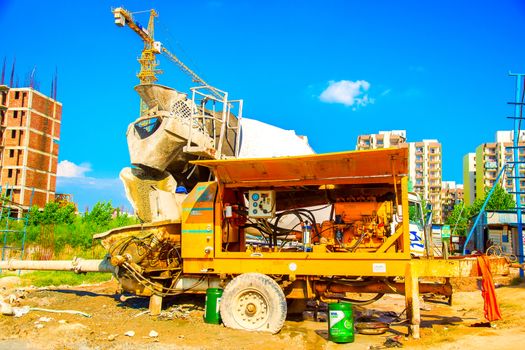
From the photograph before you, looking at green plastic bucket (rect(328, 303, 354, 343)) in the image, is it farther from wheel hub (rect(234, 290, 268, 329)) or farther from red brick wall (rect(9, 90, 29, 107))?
red brick wall (rect(9, 90, 29, 107))

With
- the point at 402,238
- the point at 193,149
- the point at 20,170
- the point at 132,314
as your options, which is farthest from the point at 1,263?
the point at 20,170

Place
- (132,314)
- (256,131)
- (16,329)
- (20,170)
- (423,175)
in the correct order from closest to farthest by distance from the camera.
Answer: (16,329) → (132,314) → (256,131) → (20,170) → (423,175)

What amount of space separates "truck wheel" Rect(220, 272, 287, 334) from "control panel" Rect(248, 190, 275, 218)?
1.22 metres

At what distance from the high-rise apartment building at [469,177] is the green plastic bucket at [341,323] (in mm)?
100952

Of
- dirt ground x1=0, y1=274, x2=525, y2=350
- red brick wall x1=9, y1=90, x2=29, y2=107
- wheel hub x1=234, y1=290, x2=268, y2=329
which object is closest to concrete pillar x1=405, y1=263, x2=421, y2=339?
dirt ground x1=0, y1=274, x2=525, y2=350

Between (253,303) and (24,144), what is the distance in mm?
60314

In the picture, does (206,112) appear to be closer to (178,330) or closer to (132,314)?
(132,314)

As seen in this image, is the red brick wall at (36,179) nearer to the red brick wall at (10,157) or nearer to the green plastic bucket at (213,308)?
the red brick wall at (10,157)

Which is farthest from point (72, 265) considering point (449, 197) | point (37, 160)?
point (449, 197)

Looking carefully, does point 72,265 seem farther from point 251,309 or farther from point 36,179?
point 36,179

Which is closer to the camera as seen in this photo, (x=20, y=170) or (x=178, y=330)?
(x=178, y=330)

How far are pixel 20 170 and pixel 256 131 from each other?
5500cm

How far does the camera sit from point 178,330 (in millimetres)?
7996

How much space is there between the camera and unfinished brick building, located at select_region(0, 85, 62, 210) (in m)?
59.5
